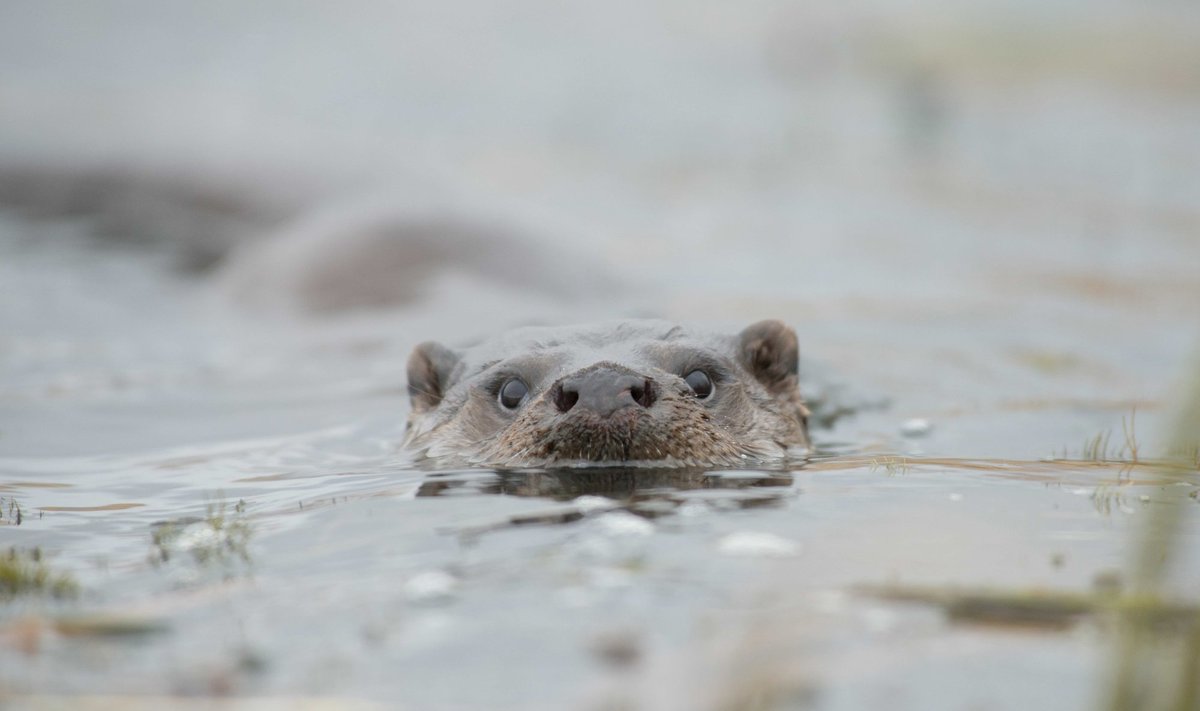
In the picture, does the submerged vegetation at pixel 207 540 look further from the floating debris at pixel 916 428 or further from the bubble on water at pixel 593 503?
the floating debris at pixel 916 428

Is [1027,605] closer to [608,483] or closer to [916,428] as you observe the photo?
[608,483]

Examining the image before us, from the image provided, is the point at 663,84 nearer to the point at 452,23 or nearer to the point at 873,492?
the point at 452,23

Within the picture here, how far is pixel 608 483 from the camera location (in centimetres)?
416

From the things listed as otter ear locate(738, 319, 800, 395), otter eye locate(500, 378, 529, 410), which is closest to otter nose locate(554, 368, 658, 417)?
otter eye locate(500, 378, 529, 410)

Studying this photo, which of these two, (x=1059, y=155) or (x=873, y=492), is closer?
(x=873, y=492)

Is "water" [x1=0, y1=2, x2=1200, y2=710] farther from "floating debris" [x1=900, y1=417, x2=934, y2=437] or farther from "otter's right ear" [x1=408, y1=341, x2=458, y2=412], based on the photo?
"otter's right ear" [x1=408, y1=341, x2=458, y2=412]

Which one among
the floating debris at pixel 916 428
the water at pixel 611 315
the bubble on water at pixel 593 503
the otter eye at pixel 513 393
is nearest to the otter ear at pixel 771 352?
the water at pixel 611 315

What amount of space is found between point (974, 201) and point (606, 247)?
4.32 meters

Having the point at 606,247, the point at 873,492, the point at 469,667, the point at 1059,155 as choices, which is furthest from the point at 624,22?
the point at 469,667

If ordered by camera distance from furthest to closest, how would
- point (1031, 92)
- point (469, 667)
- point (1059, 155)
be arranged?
point (1031, 92), point (1059, 155), point (469, 667)

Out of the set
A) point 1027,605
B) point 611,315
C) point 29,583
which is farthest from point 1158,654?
point 611,315

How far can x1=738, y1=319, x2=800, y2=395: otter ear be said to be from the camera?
222 inches

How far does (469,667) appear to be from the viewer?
8.42 feet

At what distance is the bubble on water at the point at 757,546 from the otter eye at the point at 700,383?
1.72m
